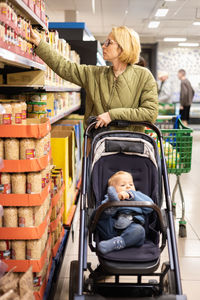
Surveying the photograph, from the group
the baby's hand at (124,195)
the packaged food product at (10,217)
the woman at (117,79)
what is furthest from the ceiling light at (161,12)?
the packaged food product at (10,217)

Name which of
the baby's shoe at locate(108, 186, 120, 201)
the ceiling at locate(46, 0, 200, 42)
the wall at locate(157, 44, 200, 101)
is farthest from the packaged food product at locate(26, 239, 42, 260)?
the wall at locate(157, 44, 200, 101)

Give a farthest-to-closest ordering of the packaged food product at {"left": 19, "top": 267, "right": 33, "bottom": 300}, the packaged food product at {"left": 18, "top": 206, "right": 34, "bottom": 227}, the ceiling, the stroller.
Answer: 1. the ceiling
2. the packaged food product at {"left": 18, "top": 206, "right": 34, "bottom": 227}
3. the stroller
4. the packaged food product at {"left": 19, "top": 267, "right": 33, "bottom": 300}

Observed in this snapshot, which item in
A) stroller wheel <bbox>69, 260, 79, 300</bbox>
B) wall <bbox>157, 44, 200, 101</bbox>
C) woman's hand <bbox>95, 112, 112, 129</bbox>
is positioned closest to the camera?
stroller wheel <bbox>69, 260, 79, 300</bbox>

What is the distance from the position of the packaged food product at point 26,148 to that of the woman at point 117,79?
1.88 ft

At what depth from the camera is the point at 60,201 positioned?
10.0 feet

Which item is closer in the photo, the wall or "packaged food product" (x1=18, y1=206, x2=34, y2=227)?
"packaged food product" (x1=18, y1=206, x2=34, y2=227)

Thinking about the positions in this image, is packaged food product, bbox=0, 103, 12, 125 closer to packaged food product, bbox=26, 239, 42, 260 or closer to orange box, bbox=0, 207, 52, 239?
orange box, bbox=0, 207, 52, 239

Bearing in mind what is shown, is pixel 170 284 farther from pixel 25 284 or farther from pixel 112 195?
pixel 25 284

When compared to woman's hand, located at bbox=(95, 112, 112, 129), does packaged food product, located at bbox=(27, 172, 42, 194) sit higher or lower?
lower

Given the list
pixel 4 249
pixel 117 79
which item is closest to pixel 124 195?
pixel 4 249

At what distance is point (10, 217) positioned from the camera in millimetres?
2090

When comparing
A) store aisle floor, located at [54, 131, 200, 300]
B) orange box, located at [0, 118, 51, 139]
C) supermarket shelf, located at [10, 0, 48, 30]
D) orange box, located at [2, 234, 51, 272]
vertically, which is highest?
supermarket shelf, located at [10, 0, 48, 30]

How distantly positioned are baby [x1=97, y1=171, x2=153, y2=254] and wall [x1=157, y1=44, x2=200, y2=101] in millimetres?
14580

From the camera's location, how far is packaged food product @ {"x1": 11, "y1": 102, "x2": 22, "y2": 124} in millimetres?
2121
